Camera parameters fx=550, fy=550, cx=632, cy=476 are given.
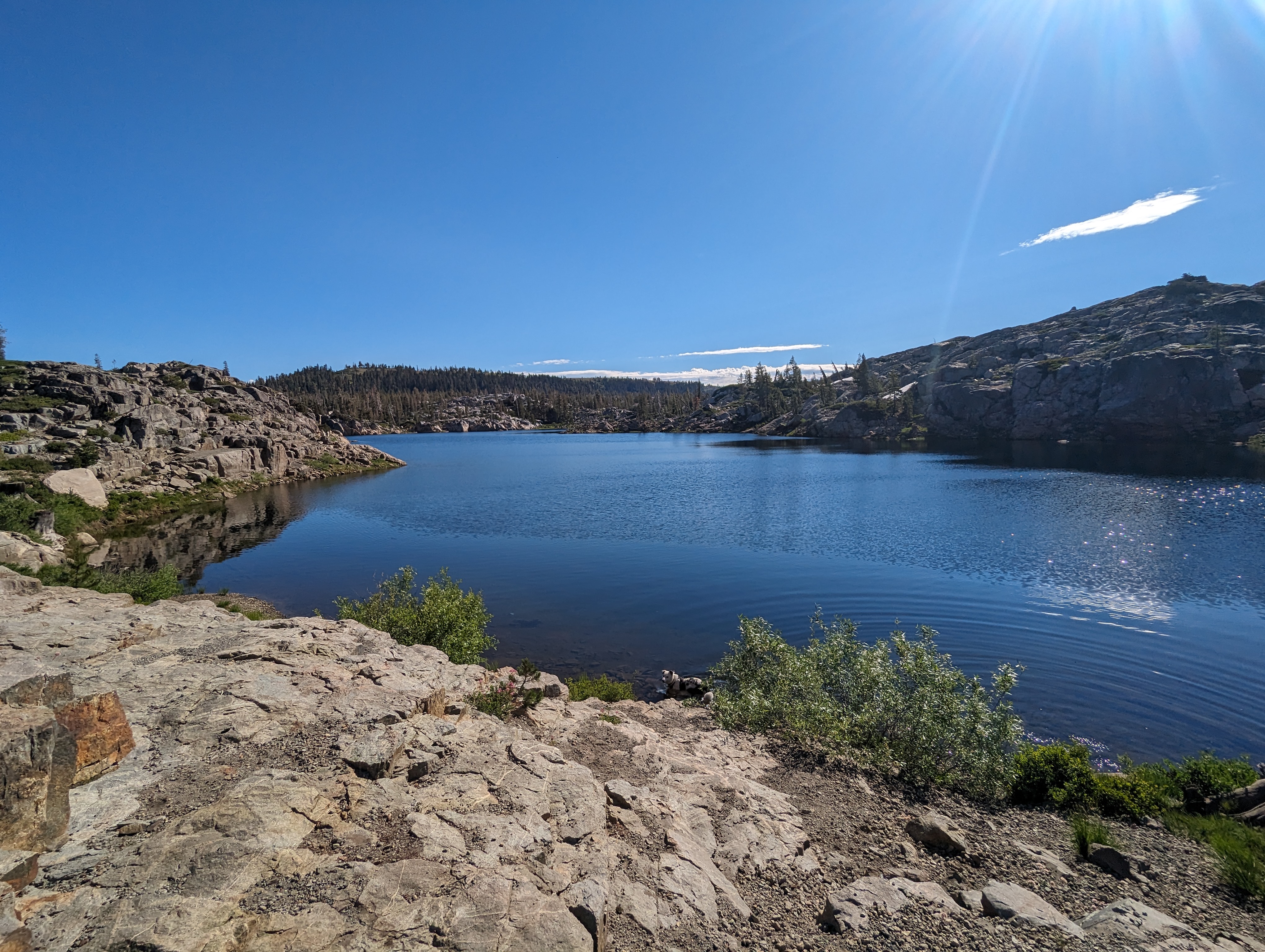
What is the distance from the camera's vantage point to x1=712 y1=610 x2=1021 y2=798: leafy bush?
1227 cm

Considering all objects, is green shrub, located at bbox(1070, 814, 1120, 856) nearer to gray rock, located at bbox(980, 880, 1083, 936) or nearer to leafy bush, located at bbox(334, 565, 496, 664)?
gray rock, located at bbox(980, 880, 1083, 936)

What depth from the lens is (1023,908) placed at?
7.59 meters

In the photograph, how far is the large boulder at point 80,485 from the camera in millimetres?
40688

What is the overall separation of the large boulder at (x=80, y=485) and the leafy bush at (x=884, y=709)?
51.8 meters

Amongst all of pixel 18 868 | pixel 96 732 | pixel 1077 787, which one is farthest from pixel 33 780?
pixel 1077 787

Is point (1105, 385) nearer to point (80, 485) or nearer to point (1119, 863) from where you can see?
point (1119, 863)

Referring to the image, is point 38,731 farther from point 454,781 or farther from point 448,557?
point 448,557

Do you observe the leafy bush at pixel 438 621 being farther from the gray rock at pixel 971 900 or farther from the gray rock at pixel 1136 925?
the gray rock at pixel 1136 925

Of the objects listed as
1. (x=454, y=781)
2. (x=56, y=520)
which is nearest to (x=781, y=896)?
(x=454, y=781)

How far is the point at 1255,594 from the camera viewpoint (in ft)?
85.4

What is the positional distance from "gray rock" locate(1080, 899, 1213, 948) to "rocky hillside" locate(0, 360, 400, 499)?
60.4 metres

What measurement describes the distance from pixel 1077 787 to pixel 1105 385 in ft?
473

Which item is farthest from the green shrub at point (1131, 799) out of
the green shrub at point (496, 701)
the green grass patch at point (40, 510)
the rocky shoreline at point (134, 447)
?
the green grass patch at point (40, 510)

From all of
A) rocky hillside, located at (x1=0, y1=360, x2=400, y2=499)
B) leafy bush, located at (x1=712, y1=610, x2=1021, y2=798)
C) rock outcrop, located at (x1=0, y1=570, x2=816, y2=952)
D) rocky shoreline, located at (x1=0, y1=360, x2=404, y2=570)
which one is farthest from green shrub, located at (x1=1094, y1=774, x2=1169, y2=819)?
rocky hillside, located at (x1=0, y1=360, x2=400, y2=499)
